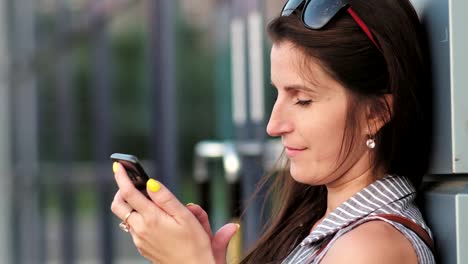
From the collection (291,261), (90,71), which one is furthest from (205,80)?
(291,261)

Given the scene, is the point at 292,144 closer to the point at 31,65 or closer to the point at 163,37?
the point at 163,37

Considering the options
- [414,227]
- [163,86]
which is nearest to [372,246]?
[414,227]

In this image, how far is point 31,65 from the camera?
4.98 meters

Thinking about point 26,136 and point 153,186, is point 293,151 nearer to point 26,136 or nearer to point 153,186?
point 153,186

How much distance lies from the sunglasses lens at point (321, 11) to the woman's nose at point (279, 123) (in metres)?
0.16

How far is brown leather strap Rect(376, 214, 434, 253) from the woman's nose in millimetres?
230

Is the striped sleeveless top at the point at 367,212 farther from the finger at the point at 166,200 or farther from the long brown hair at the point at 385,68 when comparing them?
the finger at the point at 166,200

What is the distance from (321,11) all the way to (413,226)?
39 cm

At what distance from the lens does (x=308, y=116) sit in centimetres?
172

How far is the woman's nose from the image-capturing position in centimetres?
174

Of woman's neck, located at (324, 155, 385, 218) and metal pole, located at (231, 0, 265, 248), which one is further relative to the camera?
metal pole, located at (231, 0, 265, 248)

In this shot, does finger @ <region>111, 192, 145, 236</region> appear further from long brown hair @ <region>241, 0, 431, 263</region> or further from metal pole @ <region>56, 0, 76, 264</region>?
metal pole @ <region>56, 0, 76, 264</region>

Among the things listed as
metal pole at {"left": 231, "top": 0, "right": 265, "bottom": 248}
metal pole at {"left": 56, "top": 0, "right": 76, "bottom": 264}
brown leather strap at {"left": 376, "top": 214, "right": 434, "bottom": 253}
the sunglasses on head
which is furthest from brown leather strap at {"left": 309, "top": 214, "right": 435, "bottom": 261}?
metal pole at {"left": 56, "top": 0, "right": 76, "bottom": 264}

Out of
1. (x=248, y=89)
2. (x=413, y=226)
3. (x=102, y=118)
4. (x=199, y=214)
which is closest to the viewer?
(x=413, y=226)
